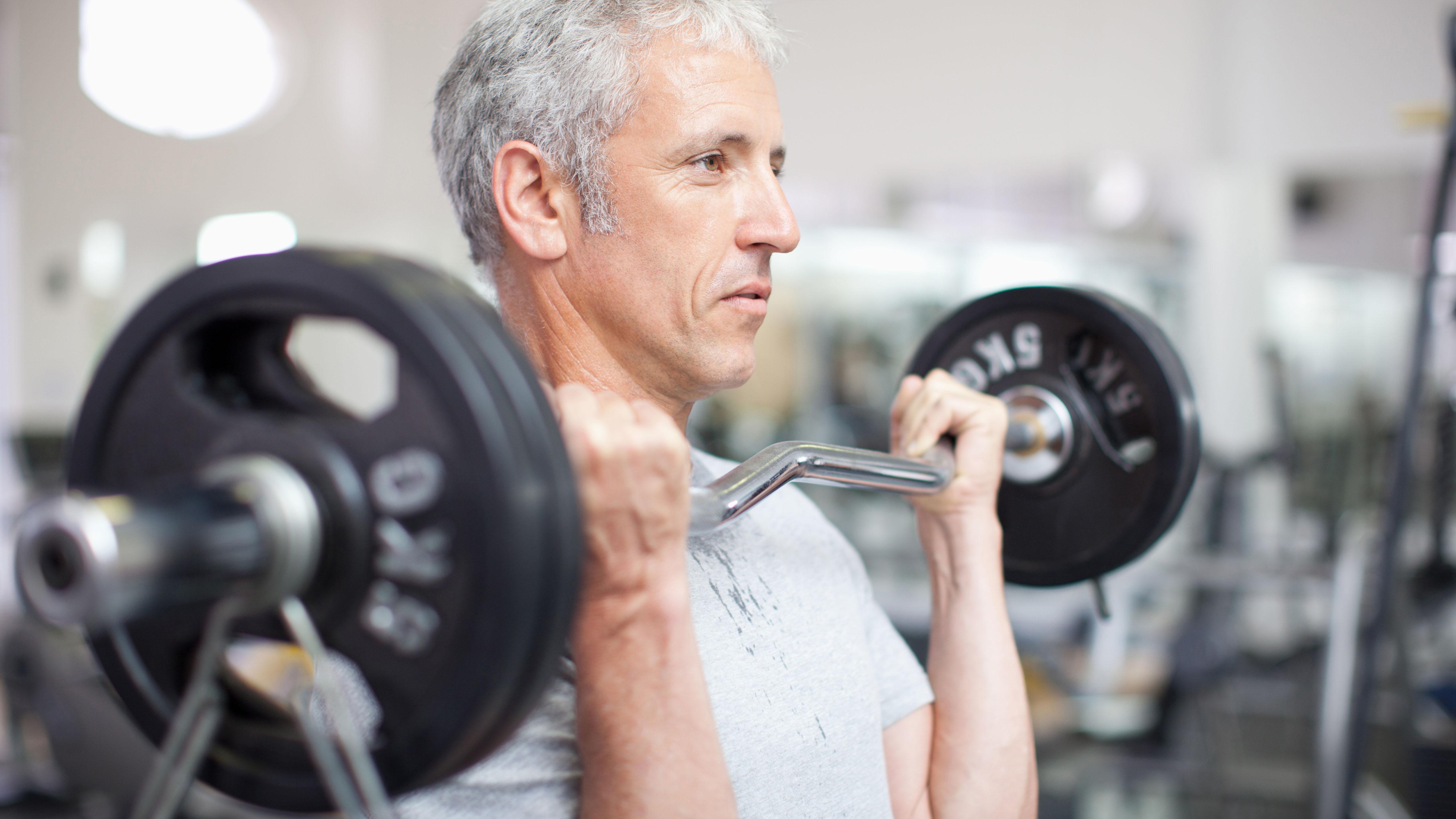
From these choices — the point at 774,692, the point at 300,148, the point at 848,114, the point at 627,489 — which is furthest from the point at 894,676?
the point at 300,148

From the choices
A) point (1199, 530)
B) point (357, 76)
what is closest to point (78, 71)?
point (357, 76)

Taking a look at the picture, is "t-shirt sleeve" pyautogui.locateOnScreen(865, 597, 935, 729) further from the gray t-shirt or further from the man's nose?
the man's nose

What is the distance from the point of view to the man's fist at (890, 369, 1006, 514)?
116cm

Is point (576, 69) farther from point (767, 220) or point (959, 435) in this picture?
point (959, 435)

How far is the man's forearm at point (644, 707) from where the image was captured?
2.40 feet

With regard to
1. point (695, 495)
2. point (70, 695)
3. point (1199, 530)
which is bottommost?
point (1199, 530)

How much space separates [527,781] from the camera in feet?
2.68

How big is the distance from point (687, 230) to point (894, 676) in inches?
20.5

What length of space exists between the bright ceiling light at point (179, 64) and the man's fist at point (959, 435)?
4281 mm

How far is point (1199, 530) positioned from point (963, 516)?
3.86 metres

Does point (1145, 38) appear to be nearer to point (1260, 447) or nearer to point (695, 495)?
point (1260, 447)

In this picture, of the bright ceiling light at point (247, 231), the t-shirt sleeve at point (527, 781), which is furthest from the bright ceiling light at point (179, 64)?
the t-shirt sleeve at point (527, 781)

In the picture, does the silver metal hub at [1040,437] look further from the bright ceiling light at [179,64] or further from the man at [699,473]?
the bright ceiling light at [179,64]

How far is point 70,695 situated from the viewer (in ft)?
9.23
